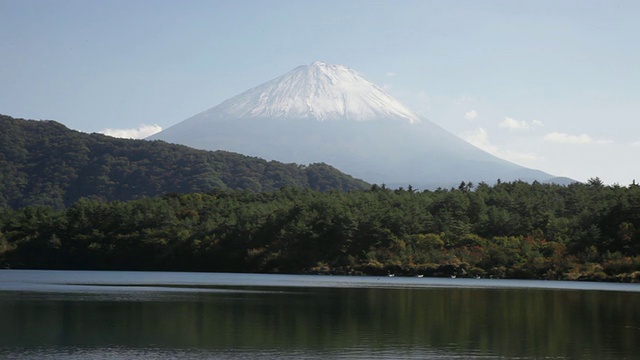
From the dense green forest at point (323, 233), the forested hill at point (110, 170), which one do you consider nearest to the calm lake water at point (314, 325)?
the dense green forest at point (323, 233)

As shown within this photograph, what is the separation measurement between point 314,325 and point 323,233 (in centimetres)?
5944

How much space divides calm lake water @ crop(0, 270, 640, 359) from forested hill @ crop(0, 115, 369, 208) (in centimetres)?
10893

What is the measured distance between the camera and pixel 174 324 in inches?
1339

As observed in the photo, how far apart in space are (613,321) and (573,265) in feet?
134

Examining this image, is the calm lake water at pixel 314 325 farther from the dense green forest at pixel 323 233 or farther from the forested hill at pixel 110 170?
the forested hill at pixel 110 170

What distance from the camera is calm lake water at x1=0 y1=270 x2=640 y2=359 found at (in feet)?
90.5

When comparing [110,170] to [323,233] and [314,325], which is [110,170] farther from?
[314,325]

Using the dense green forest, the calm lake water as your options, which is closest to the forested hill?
the dense green forest

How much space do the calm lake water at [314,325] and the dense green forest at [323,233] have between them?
32158 millimetres

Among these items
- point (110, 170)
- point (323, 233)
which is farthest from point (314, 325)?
point (110, 170)

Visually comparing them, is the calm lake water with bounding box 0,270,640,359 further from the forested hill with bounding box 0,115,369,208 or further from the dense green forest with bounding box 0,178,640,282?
the forested hill with bounding box 0,115,369,208

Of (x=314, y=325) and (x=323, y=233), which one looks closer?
(x=314, y=325)

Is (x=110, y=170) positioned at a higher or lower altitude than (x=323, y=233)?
higher

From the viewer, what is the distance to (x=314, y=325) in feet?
114
